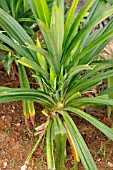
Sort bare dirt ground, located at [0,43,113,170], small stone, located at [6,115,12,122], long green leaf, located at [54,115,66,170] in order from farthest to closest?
small stone, located at [6,115,12,122] → bare dirt ground, located at [0,43,113,170] → long green leaf, located at [54,115,66,170]

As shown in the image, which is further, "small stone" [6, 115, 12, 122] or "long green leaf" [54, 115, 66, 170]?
"small stone" [6, 115, 12, 122]

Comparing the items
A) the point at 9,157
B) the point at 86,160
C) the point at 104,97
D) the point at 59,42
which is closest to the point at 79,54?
the point at 59,42

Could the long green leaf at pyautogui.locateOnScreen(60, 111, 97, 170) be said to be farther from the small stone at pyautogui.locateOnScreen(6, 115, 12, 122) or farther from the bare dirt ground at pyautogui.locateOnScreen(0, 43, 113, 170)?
the small stone at pyautogui.locateOnScreen(6, 115, 12, 122)

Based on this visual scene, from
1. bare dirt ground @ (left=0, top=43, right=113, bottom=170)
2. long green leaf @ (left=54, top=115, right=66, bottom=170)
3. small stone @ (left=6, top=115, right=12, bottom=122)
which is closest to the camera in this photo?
long green leaf @ (left=54, top=115, right=66, bottom=170)

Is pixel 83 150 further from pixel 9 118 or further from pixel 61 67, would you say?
pixel 9 118

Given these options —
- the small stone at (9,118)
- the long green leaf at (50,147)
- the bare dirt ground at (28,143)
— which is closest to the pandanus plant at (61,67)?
the long green leaf at (50,147)

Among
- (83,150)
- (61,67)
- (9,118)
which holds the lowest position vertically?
(83,150)

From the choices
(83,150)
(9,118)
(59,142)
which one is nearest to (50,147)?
(59,142)

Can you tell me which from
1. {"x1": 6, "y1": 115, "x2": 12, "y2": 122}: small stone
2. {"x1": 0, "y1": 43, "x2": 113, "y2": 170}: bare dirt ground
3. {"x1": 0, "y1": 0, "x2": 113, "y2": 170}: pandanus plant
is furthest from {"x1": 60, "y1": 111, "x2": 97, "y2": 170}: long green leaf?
{"x1": 6, "y1": 115, "x2": 12, "y2": 122}: small stone
